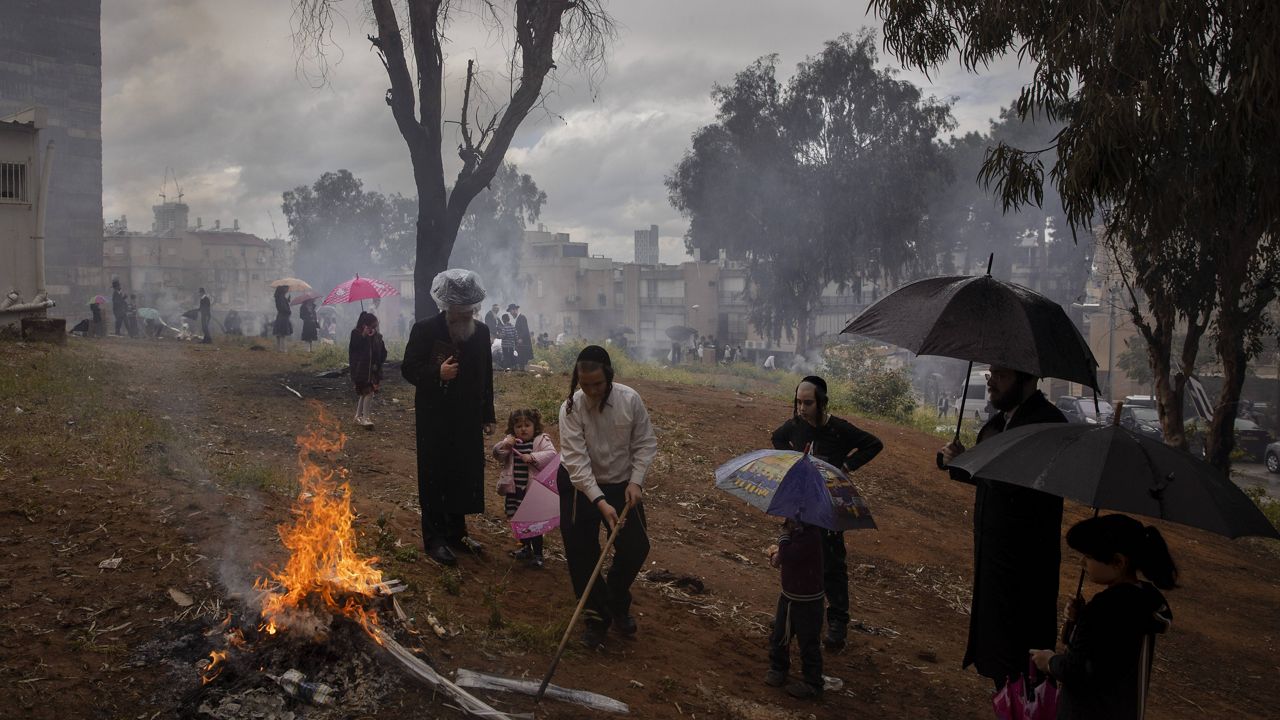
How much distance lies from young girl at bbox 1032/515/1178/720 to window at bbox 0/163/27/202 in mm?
20955

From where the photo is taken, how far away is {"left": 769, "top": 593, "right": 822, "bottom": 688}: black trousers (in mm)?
4738

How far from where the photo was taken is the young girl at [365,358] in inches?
436

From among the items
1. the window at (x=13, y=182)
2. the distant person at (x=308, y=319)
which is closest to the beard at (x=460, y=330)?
the window at (x=13, y=182)

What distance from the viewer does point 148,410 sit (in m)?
10.4

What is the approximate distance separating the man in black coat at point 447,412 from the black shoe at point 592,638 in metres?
1.31

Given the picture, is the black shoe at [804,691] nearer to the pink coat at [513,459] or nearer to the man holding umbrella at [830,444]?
the man holding umbrella at [830,444]

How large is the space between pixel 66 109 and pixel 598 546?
1568 inches

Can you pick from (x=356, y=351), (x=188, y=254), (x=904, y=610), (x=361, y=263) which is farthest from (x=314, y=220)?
(x=904, y=610)

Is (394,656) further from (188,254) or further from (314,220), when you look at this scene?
(188,254)

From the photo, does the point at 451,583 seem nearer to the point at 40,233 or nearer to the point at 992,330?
the point at 992,330

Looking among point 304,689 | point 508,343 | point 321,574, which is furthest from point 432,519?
point 508,343

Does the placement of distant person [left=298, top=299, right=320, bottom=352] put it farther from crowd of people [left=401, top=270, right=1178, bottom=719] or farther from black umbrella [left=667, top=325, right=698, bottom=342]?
black umbrella [left=667, top=325, right=698, bottom=342]

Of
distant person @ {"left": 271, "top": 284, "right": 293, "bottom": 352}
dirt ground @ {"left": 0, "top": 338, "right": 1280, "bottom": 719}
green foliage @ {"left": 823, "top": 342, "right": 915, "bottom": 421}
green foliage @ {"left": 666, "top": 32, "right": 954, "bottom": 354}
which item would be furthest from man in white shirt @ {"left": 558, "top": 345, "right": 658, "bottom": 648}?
green foliage @ {"left": 666, "top": 32, "right": 954, "bottom": 354}

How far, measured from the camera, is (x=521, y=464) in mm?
6383
